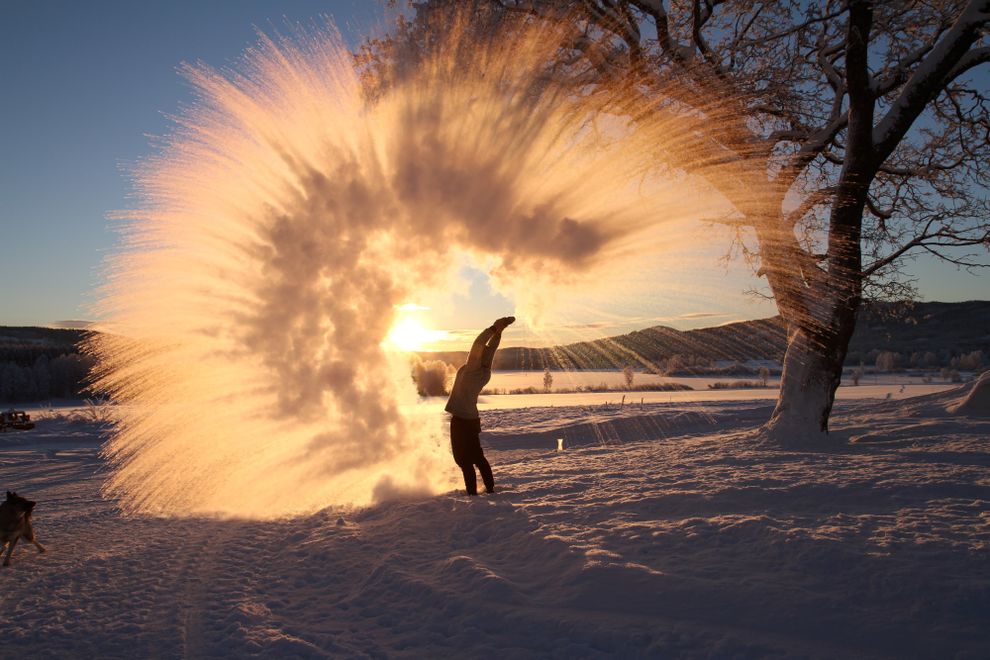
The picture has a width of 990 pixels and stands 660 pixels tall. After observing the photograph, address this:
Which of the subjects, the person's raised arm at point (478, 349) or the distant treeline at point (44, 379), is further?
the distant treeline at point (44, 379)

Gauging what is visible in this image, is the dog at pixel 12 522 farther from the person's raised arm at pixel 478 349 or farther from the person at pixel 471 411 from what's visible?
the person's raised arm at pixel 478 349

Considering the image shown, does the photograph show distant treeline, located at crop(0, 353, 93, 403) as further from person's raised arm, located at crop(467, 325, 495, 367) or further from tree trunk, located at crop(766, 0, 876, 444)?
tree trunk, located at crop(766, 0, 876, 444)

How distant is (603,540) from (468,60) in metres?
7.68

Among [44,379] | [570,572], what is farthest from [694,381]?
[44,379]

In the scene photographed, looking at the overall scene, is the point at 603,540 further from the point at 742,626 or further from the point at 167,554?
the point at 167,554

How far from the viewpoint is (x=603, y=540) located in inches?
192

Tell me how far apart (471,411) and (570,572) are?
10.4 ft

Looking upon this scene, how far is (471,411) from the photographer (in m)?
7.24

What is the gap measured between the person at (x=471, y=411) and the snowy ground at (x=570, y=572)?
1.46 feet

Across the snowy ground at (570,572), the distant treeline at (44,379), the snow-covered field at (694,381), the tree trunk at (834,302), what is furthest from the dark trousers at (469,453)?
the distant treeline at (44,379)

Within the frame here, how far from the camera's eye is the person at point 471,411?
23.4 feet

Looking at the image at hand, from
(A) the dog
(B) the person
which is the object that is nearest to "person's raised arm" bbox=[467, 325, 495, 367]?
(B) the person

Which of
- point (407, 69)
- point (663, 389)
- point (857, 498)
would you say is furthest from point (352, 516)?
point (663, 389)

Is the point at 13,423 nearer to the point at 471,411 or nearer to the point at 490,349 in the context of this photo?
the point at 471,411
